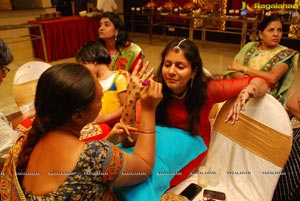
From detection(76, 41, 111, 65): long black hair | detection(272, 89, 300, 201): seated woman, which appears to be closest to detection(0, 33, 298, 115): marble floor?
detection(76, 41, 111, 65): long black hair

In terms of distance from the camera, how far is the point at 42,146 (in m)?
0.77

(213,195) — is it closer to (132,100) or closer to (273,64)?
(132,100)

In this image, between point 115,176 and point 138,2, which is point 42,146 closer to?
point 115,176

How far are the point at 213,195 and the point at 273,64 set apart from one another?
1.23m

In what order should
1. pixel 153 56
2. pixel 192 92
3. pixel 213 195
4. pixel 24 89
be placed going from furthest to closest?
pixel 153 56
pixel 24 89
pixel 192 92
pixel 213 195

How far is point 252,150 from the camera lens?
124 cm

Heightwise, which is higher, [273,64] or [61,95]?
[61,95]

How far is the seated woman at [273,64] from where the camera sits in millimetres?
1971

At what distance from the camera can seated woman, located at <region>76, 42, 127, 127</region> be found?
5.59 feet

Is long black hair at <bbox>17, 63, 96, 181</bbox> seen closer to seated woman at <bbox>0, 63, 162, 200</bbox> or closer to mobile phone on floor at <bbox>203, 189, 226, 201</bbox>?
seated woman at <bbox>0, 63, 162, 200</bbox>

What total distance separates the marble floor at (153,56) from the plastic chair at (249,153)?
259 cm

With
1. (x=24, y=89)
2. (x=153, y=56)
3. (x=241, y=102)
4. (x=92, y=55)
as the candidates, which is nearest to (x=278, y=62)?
(x=241, y=102)

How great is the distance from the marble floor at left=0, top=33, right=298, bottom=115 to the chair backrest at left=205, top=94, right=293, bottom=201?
2615mm

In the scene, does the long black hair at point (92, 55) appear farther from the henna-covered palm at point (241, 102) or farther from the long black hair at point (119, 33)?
the henna-covered palm at point (241, 102)
